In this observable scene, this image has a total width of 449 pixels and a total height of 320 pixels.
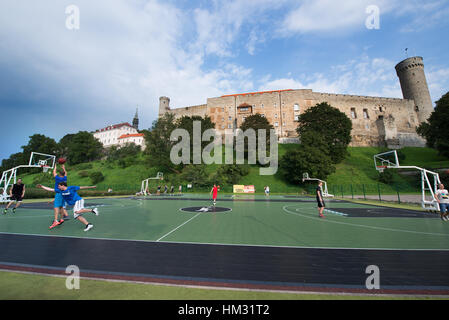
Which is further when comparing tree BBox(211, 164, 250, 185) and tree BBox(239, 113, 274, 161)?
tree BBox(239, 113, 274, 161)

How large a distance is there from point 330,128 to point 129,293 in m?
47.9

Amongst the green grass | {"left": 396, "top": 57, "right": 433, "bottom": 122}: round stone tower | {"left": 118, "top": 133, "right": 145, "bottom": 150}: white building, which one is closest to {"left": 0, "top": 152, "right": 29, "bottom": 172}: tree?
{"left": 118, "top": 133, "right": 145, "bottom": 150}: white building

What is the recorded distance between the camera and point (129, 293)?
98.5 inches

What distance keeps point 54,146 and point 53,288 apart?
85.9 meters

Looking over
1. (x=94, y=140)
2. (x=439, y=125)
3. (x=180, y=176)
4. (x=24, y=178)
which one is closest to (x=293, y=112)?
(x=439, y=125)

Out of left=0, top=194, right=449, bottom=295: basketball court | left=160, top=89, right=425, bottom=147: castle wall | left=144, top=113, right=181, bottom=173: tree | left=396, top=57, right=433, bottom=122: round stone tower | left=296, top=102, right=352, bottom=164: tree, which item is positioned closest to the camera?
left=0, top=194, right=449, bottom=295: basketball court

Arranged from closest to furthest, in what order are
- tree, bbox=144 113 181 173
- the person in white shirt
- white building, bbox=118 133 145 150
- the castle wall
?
the person in white shirt, tree, bbox=144 113 181 173, the castle wall, white building, bbox=118 133 145 150

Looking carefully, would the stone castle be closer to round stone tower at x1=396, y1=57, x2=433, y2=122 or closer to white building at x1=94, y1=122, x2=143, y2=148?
round stone tower at x1=396, y1=57, x2=433, y2=122

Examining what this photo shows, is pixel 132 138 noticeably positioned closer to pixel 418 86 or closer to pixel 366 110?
pixel 366 110

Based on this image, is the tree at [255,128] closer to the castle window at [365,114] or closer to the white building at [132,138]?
the castle window at [365,114]

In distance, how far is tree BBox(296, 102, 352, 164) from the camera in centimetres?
3995

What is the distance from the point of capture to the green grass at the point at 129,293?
2.43 metres

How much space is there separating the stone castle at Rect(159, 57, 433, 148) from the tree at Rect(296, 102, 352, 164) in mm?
11669

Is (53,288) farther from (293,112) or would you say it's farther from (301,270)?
(293,112)
